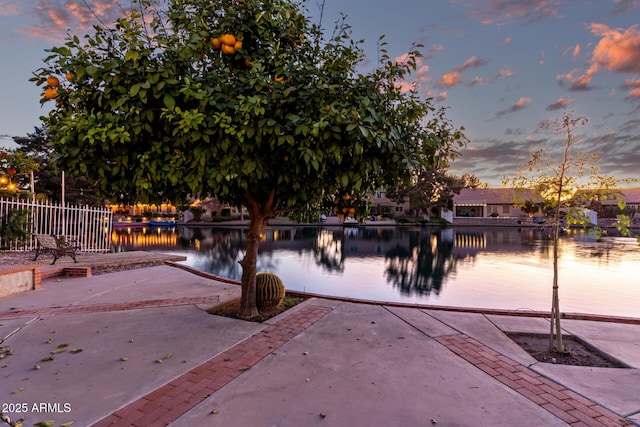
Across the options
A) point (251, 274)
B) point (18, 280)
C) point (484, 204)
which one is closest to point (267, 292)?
point (251, 274)

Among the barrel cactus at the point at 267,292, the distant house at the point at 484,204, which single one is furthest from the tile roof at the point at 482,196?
the barrel cactus at the point at 267,292

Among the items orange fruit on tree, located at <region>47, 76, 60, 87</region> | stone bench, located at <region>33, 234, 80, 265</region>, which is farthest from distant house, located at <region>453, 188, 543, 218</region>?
orange fruit on tree, located at <region>47, 76, 60, 87</region>

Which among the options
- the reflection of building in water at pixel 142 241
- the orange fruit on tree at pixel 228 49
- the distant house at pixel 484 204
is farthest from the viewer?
the distant house at pixel 484 204

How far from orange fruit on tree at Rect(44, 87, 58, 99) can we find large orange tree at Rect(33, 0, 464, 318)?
0.8 inches

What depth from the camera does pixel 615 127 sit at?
171 inches

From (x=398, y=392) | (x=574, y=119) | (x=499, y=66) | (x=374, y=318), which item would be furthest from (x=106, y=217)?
(x=499, y=66)

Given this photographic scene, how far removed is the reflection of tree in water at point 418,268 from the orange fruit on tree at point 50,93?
9.08 metres

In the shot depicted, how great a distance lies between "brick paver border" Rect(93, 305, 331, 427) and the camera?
268 cm

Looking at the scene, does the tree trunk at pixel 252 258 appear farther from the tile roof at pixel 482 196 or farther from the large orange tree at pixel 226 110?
the tile roof at pixel 482 196

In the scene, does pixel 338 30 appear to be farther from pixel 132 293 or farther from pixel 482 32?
pixel 482 32

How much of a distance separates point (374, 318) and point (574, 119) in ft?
13.3

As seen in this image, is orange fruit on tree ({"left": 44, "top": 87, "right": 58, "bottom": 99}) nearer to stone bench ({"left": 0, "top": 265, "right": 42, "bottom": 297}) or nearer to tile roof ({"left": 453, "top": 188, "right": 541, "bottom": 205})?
stone bench ({"left": 0, "top": 265, "right": 42, "bottom": 297})

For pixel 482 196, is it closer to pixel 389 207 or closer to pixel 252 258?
pixel 389 207

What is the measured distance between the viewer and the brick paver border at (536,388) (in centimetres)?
278
